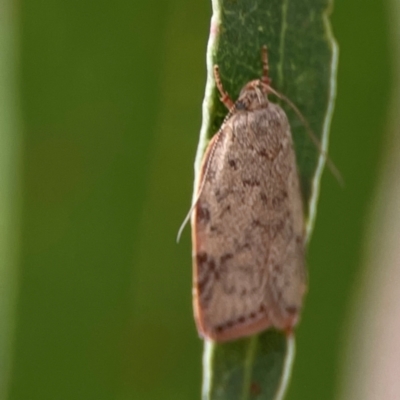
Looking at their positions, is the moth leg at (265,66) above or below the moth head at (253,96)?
above

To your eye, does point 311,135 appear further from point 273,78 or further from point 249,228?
point 249,228

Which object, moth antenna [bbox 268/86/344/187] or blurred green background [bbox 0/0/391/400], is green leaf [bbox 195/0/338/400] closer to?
moth antenna [bbox 268/86/344/187]

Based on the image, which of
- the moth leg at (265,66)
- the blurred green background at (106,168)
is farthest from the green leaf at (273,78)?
the blurred green background at (106,168)

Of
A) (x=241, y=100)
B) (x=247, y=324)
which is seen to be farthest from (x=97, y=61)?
(x=247, y=324)

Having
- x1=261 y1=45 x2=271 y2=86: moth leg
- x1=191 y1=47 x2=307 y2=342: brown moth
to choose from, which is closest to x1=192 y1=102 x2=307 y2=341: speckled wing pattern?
x1=191 y1=47 x2=307 y2=342: brown moth

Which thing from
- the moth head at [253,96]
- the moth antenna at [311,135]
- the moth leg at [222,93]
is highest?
the moth head at [253,96]

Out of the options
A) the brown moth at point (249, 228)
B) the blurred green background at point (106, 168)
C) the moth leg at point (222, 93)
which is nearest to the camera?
the moth leg at point (222, 93)

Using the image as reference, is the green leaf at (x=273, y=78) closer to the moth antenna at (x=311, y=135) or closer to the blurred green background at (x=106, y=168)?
the moth antenna at (x=311, y=135)
